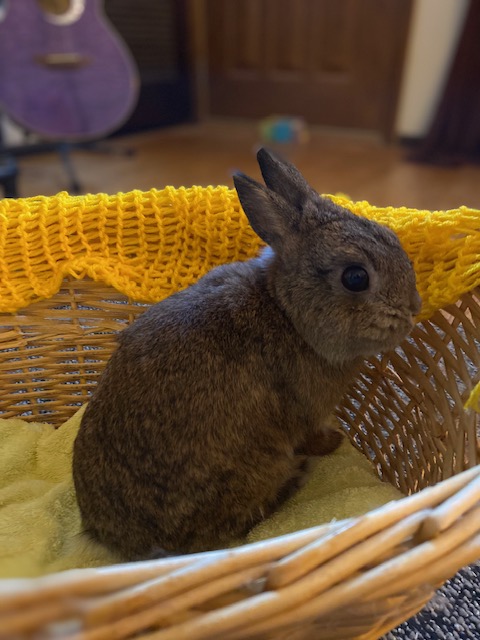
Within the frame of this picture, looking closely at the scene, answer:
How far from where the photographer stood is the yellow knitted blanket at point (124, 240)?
100 centimetres

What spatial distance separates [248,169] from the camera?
300 centimetres

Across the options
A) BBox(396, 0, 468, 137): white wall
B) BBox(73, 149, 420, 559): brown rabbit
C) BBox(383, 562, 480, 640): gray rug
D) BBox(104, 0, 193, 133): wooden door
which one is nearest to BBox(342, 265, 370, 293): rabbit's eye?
BBox(73, 149, 420, 559): brown rabbit

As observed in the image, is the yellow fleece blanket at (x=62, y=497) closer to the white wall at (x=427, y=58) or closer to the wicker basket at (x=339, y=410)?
the wicker basket at (x=339, y=410)

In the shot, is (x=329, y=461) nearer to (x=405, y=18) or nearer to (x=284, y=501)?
(x=284, y=501)

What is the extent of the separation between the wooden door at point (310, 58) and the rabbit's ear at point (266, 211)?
283 cm

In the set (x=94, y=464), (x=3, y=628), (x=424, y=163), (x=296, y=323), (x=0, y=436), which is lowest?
(x=424, y=163)

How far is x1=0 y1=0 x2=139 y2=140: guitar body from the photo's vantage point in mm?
2383

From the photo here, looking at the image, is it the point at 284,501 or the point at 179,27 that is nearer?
the point at 284,501

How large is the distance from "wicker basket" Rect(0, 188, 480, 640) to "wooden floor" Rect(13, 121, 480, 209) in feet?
5.50

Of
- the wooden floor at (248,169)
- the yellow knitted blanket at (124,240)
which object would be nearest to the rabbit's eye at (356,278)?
the yellow knitted blanket at (124,240)

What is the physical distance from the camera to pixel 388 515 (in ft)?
1.43

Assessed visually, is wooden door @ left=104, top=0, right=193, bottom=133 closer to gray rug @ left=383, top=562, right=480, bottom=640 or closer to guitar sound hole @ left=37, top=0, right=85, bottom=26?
guitar sound hole @ left=37, top=0, right=85, bottom=26

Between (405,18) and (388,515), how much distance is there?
10.8 ft

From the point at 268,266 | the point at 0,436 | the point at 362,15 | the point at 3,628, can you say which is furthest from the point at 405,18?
the point at 3,628
